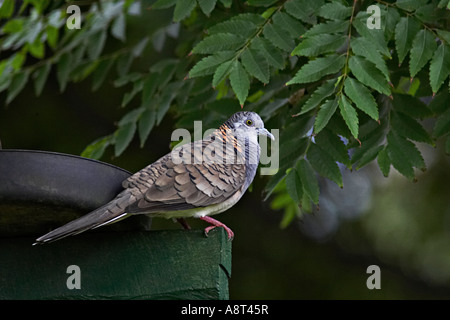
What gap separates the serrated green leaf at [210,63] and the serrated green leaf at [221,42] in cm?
5

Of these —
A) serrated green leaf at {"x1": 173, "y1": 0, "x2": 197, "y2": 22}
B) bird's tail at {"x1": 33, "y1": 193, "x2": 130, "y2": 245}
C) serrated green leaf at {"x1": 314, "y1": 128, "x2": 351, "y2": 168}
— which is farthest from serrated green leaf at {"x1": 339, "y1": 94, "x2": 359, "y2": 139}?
bird's tail at {"x1": 33, "y1": 193, "x2": 130, "y2": 245}

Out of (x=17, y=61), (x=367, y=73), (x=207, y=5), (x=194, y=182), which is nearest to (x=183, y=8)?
(x=207, y=5)

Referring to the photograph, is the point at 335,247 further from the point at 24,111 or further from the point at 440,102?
the point at 440,102

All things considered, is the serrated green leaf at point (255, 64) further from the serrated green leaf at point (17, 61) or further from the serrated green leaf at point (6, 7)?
the serrated green leaf at point (17, 61)

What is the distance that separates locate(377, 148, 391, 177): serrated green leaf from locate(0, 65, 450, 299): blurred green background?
9.67 ft

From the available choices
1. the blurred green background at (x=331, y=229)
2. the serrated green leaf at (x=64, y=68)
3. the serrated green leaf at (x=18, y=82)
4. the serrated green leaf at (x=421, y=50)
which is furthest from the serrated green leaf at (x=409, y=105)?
the blurred green background at (x=331, y=229)

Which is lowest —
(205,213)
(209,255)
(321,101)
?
(209,255)

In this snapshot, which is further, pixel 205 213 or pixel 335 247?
pixel 335 247

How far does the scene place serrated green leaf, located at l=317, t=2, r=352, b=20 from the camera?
9.55ft

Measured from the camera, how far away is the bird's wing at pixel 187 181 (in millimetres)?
2273

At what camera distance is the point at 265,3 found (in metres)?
3.14

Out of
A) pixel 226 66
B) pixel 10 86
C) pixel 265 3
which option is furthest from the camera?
pixel 10 86
